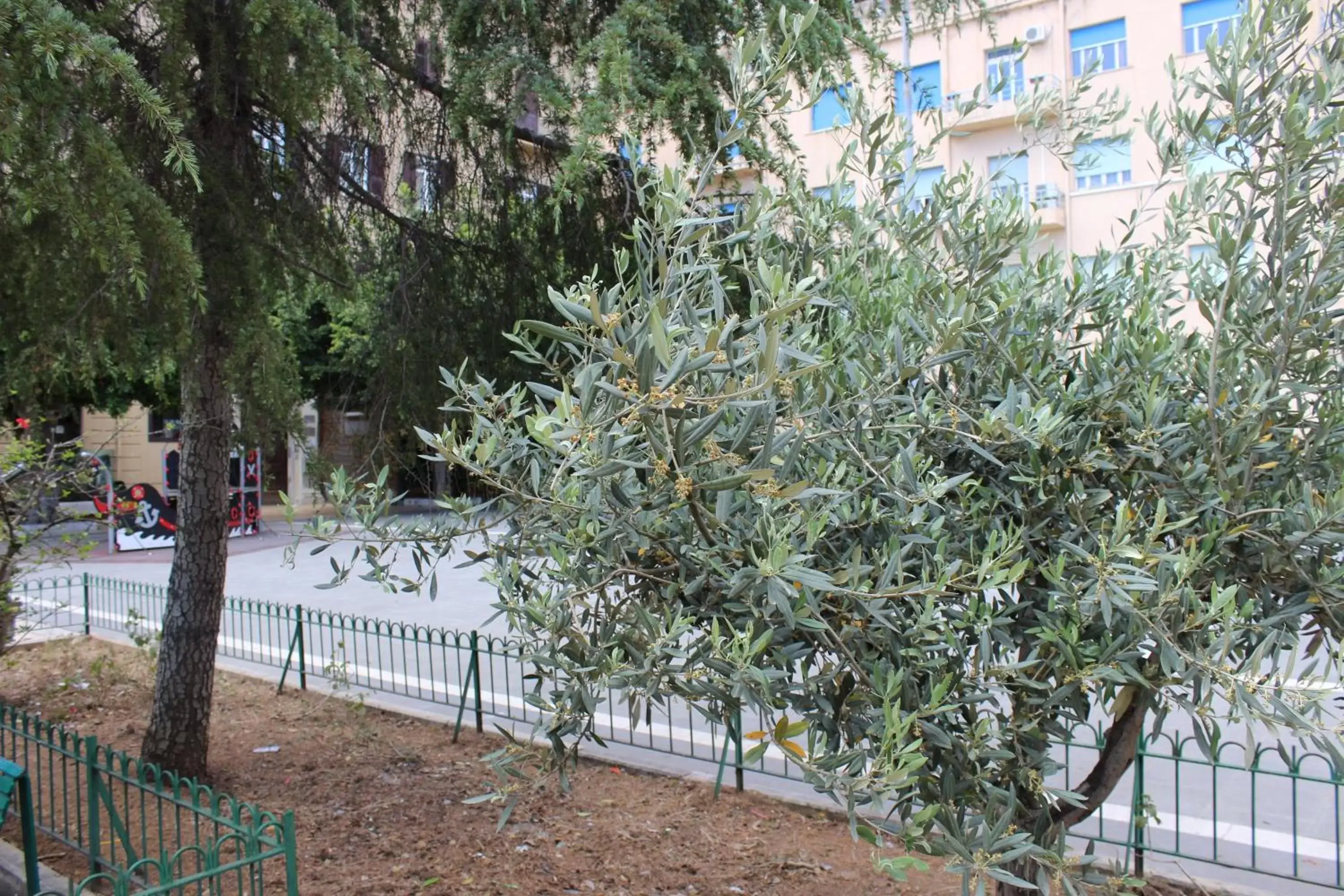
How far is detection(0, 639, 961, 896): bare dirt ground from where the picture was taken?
4629mm

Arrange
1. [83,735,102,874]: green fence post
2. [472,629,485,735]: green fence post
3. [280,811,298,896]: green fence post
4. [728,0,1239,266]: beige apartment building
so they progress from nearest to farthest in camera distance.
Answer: [280,811,298,896]: green fence post
[83,735,102,874]: green fence post
[472,629,485,735]: green fence post
[728,0,1239,266]: beige apartment building

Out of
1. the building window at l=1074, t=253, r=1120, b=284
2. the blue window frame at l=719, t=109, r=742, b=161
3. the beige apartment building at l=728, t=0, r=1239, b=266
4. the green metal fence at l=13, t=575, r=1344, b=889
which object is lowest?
the green metal fence at l=13, t=575, r=1344, b=889

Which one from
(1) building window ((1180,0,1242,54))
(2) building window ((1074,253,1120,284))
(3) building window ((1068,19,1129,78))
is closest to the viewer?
(2) building window ((1074,253,1120,284))

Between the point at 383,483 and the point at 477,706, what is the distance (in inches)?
174

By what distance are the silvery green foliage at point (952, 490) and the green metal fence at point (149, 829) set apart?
4.16ft

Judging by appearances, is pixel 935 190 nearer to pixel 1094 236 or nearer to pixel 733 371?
pixel 733 371

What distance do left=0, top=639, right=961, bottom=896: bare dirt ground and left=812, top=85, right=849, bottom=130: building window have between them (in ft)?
9.29

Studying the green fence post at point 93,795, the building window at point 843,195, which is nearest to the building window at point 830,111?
the building window at point 843,195

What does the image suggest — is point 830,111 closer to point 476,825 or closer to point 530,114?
point 530,114

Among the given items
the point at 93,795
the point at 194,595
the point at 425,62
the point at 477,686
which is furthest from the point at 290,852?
the point at 425,62

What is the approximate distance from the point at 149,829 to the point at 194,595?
1346 millimetres

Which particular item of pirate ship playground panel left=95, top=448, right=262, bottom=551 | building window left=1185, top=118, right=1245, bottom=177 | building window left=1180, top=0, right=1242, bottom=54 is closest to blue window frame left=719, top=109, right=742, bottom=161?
building window left=1185, top=118, right=1245, bottom=177

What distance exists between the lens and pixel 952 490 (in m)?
2.83

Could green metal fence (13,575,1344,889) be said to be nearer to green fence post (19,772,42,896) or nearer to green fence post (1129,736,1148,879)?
green fence post (1129,736,1148,879)
